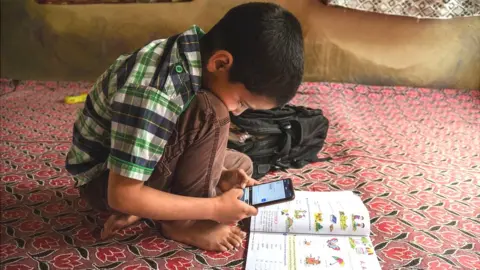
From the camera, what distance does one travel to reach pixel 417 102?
88.4 inches

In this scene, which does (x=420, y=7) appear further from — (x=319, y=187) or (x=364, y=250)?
(x=364, y=250)

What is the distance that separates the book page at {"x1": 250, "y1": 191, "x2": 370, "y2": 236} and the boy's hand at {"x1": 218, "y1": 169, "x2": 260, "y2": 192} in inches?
3.5

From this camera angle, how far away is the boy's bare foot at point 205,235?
109 centimetres

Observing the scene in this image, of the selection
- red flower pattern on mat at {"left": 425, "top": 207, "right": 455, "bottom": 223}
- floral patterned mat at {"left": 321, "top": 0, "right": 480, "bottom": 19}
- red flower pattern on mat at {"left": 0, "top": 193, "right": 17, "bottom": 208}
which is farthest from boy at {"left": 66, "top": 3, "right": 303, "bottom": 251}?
floral patterned mat at {"left": 321, "top": 0, "right": 480, "bottom": 19}

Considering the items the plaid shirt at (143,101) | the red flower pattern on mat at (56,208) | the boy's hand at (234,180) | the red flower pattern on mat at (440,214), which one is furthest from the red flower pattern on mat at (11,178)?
the red flower pattern on mat at (440,214)

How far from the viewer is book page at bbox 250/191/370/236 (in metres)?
1.11

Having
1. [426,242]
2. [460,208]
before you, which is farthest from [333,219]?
[460,208]

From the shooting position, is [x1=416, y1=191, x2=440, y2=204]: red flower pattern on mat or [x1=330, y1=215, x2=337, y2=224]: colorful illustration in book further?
[x1=416, y1=191, x2=440, y2=204]: red flower pattern on mat

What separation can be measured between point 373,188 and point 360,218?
1.04ft

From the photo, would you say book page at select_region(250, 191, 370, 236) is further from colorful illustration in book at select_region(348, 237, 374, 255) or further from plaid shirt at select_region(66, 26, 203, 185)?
plaid shirt at select_region(66, 26, 203, 185)

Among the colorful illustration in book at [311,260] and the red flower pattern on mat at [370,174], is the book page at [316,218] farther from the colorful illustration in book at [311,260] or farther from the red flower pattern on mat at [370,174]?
the red flower pattern on mat at [370,174]

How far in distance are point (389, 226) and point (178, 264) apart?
57 centimetres

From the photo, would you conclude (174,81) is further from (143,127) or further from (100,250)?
(100,250)

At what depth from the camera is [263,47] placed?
849mm
